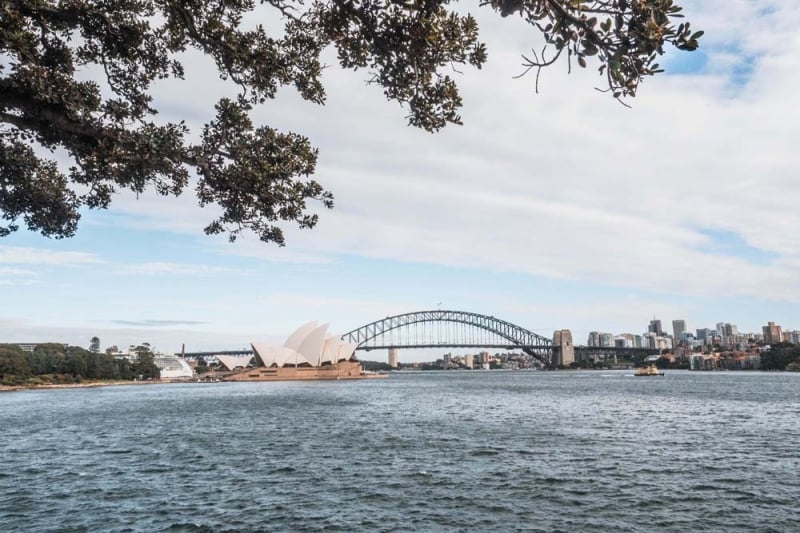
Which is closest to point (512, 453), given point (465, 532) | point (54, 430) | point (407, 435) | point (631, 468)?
point (631, 468)

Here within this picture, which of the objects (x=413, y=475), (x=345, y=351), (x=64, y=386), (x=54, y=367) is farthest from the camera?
(x=345, y=351)

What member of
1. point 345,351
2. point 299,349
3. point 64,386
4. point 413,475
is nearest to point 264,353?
point 299,349

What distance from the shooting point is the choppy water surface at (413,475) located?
14094 millimetres

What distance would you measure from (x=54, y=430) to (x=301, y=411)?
61.7ft

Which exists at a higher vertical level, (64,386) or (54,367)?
(54,367)

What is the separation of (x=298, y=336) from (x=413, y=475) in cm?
13665

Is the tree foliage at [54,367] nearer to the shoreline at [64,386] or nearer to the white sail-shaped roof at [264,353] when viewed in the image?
the shoreline at [64,386]

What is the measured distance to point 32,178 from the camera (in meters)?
9.34

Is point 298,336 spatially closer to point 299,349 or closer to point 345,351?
point 299,349

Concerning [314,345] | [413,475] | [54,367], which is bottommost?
[54,367]

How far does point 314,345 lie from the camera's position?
148750 millimetres

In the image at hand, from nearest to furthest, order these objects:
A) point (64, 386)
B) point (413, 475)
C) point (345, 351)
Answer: point (413, 475)
point (64, 386)
point (345, 351)

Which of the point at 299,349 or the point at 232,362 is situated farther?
the point at 232,362

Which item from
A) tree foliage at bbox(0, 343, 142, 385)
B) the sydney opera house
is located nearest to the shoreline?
tree foliage at bbox(0, 343, 142, 385)
